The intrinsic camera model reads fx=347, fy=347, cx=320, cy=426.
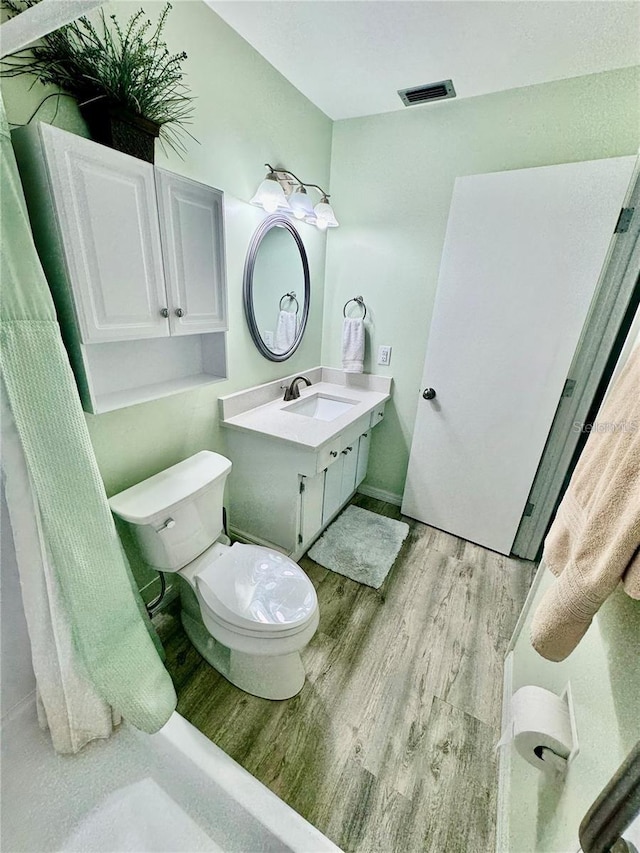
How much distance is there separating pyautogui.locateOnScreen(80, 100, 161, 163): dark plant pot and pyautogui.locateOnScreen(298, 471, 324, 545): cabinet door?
134cm

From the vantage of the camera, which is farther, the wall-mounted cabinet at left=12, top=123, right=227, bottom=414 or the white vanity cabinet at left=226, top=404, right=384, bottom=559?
the white vanity cabinet at left=226, top=404, right=384, bottom=559

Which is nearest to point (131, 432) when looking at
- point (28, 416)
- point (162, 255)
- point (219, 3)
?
point (28, 416)

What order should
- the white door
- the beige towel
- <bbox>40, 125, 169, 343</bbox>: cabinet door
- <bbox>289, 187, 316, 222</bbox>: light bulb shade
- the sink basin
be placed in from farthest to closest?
the sink basin → <bbox>289, 187, 316, 222</bbox>: light bulb shade → the white door → <bbox>40, 125, 169, 343</bbox>: cabinet door → the beige towel

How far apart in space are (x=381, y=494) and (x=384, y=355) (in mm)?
1017

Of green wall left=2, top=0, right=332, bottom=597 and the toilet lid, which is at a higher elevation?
green wall left=2, top=0, right=332, bottom=597

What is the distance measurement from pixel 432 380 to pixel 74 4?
190 cm

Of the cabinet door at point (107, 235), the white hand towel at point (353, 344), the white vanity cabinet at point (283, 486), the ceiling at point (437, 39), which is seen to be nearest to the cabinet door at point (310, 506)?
the white vanity cabinet at point (283, 486)

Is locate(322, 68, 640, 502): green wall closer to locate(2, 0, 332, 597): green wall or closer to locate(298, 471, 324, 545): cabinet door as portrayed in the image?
locate(2, 0, 332, 597): green wall

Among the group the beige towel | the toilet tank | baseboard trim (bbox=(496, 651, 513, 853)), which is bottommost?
baseboard trim (bbox=(496, 651, 513, 853))

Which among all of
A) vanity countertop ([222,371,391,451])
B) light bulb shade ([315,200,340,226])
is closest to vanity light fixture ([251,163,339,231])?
light bulb shade ([315,200,340,226])

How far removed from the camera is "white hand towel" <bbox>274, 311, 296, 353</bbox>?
2.00 m

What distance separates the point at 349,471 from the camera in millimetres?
2205

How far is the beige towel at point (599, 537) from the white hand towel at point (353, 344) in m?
1.59

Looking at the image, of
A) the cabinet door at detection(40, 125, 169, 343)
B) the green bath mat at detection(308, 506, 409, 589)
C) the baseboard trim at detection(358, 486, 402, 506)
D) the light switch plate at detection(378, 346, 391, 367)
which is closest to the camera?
the cabinet door at detection(40, 125, 169, 343)
